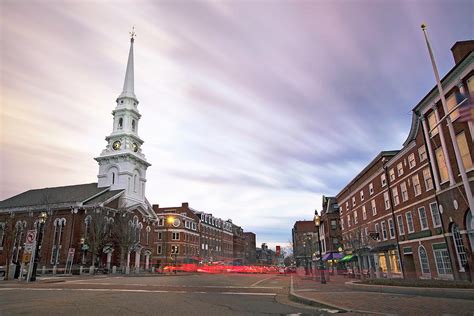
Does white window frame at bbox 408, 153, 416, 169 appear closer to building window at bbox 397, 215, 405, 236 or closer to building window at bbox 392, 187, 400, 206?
building window at bbox 392, 187, 400, 206

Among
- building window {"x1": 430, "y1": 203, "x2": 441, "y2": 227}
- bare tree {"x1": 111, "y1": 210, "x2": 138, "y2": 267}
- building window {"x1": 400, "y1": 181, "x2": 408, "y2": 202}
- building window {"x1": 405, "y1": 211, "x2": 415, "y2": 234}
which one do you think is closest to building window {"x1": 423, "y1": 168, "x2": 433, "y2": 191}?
building window {"x1": 430, "y1": 203, "x2": 441, "y2": 227}

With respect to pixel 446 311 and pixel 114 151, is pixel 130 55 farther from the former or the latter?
pixel 446 311

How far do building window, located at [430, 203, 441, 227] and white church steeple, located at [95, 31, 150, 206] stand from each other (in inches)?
1851

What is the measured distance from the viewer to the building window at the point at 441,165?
2475 cm

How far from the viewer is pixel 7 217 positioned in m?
57.7

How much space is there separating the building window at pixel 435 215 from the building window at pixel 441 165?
3.08m

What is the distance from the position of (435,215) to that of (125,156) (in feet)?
168

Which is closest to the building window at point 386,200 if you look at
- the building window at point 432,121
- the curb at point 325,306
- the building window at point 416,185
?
the building window at point 416,185

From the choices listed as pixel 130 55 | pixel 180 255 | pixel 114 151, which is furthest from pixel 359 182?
pixel 130 55

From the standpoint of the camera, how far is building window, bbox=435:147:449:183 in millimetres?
24750

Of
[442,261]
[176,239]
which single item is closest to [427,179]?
[442,261]

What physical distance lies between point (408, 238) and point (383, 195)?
7033 millimetres

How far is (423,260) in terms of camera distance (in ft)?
96.3

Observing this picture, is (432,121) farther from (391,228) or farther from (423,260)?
(391,228)
